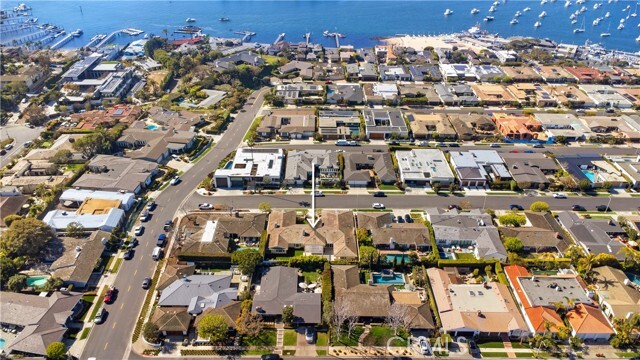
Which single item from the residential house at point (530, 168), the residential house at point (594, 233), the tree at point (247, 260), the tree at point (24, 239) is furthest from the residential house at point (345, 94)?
the tree at point (24, 239)

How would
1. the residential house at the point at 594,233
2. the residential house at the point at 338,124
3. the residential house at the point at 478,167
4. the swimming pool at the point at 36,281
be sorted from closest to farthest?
the swimming pool at the point at 36,281 → the residential house at the point at 594,233 → the residential house at the point at 478,167 → the residential house at the point at 338,124

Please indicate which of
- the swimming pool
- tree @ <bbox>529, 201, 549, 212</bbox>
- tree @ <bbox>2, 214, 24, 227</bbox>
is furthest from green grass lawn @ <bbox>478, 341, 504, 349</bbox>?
tree @ <bbox>2, 214, 24, 227</bbox>

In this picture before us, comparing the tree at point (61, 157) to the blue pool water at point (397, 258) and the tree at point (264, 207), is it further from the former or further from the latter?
the blue pool water at point (397, 258)

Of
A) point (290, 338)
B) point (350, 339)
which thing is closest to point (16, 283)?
point (290, 338)

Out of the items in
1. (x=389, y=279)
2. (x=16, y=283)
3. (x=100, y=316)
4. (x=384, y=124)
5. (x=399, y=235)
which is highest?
(x=384, y=124)

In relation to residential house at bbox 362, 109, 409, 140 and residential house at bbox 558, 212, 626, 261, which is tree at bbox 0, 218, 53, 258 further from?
residential house at bbox 558, 212, 626, 261

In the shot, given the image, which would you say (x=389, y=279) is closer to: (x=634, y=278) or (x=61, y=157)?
(x=634, y=278)
